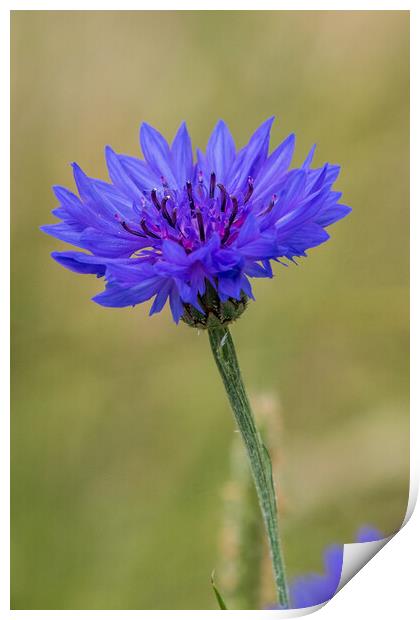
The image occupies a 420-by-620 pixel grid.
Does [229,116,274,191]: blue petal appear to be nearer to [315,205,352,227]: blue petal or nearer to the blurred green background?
[315,205,352,227]: blue petal

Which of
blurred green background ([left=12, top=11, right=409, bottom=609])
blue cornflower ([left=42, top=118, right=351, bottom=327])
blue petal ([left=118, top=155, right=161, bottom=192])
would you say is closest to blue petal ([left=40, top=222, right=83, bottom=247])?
blue cornflower ([left=42, top=118, right=351, bottom=327])

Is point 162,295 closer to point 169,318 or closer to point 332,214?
point 332,214

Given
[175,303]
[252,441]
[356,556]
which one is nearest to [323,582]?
[356,556]

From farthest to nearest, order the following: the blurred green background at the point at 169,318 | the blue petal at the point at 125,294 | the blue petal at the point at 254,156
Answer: the blurred green background at the point at 169,318 → the blue petal at the point at 254,156 → the blue petal at the point at 125,294

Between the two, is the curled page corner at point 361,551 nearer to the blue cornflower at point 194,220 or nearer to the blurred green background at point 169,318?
the blurred green background at point 169,318

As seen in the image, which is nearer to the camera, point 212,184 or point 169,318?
point 212,184

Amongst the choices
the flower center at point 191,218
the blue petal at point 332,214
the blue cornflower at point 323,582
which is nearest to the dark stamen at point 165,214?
the flower center at point 191,218

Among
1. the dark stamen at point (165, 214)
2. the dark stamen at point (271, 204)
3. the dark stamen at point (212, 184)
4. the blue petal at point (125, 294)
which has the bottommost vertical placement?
the blue petal at point (125, 294)
